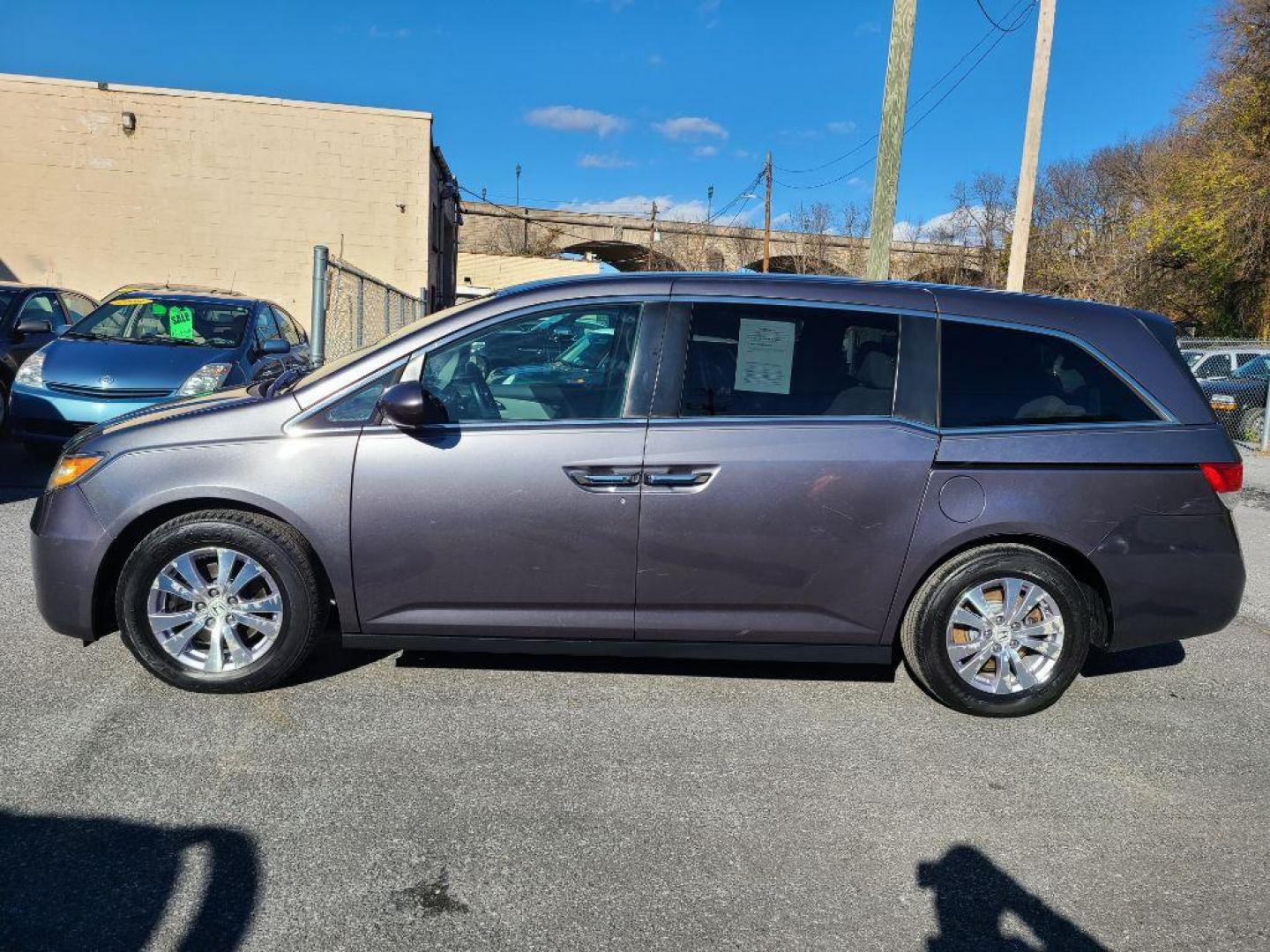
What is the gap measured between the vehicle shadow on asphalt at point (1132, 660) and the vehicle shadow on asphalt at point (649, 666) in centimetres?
107

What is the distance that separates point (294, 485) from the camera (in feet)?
12.2

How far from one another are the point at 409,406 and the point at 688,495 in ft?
3.70

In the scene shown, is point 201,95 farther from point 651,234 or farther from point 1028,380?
point 651,234

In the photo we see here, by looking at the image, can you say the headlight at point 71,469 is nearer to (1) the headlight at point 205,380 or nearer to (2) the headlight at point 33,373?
(1) the headlight at point 205,380

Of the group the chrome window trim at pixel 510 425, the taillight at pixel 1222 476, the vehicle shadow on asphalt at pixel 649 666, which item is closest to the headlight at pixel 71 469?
the chrome window trim at pixel 510 425

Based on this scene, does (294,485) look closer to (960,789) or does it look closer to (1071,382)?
(960,789)

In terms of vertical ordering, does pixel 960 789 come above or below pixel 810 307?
below

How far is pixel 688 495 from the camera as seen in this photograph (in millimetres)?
3723

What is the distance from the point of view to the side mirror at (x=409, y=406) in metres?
3.62

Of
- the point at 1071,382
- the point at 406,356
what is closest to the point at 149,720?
the point at 406,356

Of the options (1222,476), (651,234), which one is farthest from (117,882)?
(651,234)

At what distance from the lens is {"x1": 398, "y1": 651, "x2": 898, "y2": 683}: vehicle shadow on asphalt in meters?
4.32

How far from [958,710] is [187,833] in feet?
9.71

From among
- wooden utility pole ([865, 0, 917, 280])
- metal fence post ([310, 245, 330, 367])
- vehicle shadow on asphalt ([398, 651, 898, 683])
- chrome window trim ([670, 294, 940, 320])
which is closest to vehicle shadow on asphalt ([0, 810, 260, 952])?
vehicle shadow on asphalt ([398, 651, 898, 683])
